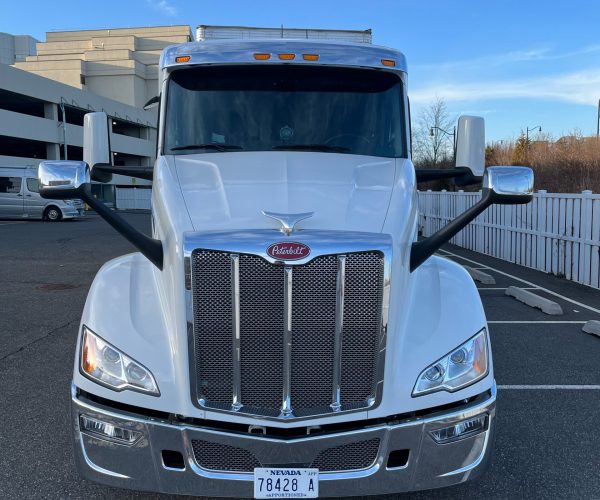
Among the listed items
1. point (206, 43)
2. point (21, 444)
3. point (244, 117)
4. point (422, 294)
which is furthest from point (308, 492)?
point (206, 43)

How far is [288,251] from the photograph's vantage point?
2678 mm

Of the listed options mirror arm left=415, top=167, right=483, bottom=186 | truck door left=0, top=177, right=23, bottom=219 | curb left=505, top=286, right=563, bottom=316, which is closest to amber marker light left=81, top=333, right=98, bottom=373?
mirror arm left=415, top=167, right=483, bottom=186

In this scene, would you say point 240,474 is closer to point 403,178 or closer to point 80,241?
point 403,178

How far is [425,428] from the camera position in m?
2.72

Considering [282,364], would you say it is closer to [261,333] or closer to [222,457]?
[261,333]

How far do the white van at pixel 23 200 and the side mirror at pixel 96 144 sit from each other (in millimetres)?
23858

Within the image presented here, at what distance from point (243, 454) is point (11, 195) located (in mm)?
28094

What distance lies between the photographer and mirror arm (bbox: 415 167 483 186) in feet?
14.6

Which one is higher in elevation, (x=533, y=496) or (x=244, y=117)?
(x=244, y=117)

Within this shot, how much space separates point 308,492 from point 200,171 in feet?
6.79

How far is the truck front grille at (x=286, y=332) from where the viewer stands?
271 cm

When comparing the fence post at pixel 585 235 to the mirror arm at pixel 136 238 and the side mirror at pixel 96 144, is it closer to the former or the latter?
the side mirror at pixel 96 144

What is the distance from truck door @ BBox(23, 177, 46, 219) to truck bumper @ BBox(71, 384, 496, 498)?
2683 cm

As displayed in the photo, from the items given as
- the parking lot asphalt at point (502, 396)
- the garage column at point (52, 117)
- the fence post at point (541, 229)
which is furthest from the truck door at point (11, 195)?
the fence post at point (541, 229)
